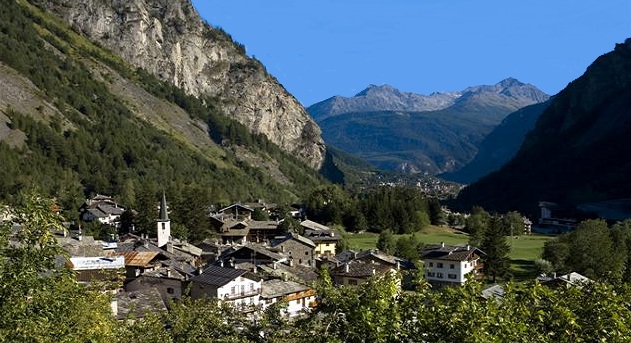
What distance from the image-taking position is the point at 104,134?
13738 cm

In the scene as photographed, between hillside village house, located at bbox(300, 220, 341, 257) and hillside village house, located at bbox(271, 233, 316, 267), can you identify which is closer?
hillside village house, located at bbox(271, 233, 316, 267)

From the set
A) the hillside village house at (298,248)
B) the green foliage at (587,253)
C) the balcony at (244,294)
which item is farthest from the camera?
the hillside village house at (298,248)

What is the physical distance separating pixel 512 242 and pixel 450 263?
37.5 m

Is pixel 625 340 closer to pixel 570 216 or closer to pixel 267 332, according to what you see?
pixel 267 332

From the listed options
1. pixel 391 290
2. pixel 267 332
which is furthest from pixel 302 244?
pixel 391 290

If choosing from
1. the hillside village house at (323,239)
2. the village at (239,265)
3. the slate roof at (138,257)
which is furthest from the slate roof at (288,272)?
the hillside village house at (323,239)

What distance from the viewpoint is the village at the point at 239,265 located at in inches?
1618

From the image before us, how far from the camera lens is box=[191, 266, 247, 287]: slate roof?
44.7 m

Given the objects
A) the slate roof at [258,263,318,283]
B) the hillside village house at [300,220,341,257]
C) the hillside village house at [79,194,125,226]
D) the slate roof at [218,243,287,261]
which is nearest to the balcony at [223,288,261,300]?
the slate roof at [258,263,318,283]

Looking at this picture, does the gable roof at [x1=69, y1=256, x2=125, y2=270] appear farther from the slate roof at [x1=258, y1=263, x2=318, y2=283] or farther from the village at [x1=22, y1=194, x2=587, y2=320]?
the slate roof at [x1=258, y1=263, x2=318, y2=283]

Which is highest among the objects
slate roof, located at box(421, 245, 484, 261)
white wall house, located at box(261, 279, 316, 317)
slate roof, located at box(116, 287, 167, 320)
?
slate roof, located at box(421, 245, 484, 261)

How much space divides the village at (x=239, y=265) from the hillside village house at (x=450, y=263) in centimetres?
10

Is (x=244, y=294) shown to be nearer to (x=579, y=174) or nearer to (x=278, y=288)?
(x=278, y=288)

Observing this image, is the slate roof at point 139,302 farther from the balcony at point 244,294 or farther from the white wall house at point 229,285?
the balcony at point 244,294
